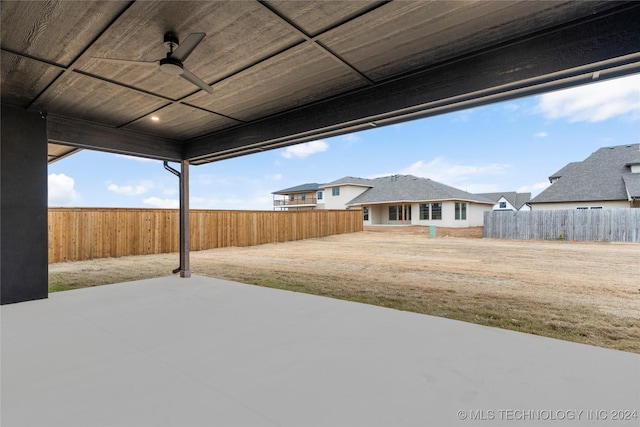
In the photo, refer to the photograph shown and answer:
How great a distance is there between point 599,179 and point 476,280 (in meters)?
15.6

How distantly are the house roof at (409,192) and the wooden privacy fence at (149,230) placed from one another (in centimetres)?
845

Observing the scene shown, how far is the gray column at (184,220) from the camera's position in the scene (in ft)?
18.9

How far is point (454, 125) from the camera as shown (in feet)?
91.0

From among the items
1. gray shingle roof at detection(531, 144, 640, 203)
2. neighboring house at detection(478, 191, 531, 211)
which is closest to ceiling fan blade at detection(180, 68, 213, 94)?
gray shingle roof at detection(531, 144, 640, 203)

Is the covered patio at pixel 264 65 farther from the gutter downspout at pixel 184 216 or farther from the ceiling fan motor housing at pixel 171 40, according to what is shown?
Result: the gutter downspout at pixel 184 216

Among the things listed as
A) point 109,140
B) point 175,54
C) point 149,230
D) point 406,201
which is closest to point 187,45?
point 175,54

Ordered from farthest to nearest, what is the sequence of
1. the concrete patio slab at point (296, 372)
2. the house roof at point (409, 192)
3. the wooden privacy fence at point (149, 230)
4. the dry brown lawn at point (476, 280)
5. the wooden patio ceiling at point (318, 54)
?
1. the house roof at point (409, 192)
2. the wooden privacy fence at point (149, 230)
3. the dry brown lawn at point (476, 280)
4. the wooden patio ceiling at point (318, 54)
5. the concrete patio slab at point (296, 372)

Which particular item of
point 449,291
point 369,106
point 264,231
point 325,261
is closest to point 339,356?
point 369,106

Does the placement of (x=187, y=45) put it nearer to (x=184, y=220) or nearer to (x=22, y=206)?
(x=22, y=206)

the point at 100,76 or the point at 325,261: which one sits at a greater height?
the point at 100,76

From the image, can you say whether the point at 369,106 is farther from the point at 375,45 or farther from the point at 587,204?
the point at 587,204

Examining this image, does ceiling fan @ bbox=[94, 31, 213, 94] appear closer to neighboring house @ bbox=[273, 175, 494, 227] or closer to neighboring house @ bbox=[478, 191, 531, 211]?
neighboring house @ bbox=[273, 175, 494, 227]

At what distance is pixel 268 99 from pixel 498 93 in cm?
246

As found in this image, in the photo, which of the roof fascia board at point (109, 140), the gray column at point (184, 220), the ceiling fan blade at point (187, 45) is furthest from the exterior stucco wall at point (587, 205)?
the ceiling fan blade at point (187, 45)
